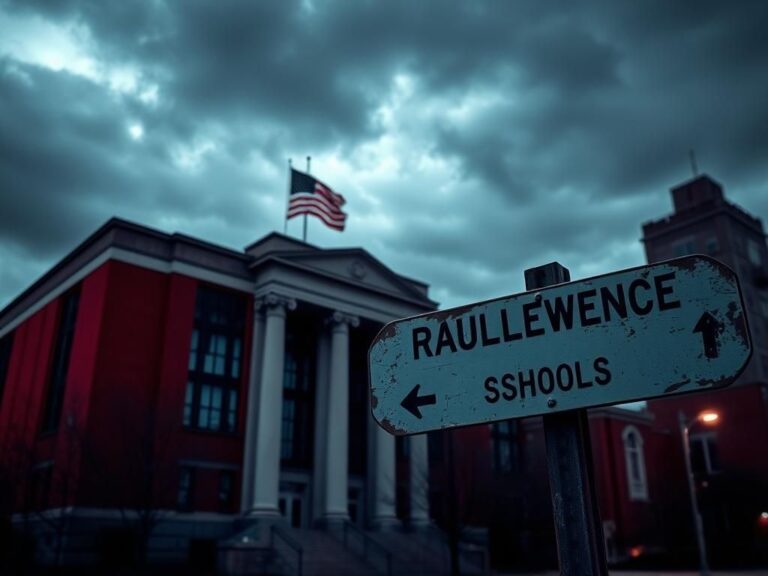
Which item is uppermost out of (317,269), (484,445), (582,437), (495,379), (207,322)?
(317,269)

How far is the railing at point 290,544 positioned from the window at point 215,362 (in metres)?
5.60

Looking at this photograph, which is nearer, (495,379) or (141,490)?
(495,379)

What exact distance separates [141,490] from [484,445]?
79.3 feet

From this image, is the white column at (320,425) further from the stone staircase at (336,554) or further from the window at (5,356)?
the window at (5,356)

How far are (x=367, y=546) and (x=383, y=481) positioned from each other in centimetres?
545

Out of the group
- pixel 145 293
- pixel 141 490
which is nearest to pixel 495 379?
pixel 141 490

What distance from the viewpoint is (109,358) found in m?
29.8

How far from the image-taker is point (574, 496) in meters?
2.32

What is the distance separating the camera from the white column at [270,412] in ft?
101

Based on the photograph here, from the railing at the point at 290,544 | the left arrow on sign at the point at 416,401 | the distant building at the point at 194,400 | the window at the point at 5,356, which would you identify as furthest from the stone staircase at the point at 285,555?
the left arrow on sign at the point at 416,401

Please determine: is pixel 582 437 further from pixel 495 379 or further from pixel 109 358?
pixel 109 358

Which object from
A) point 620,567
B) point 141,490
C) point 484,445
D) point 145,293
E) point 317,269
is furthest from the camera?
point 484,445

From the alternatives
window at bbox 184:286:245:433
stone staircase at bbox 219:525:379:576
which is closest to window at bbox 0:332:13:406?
window at bbox 184:286:245:433

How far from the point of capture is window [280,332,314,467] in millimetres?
35781
